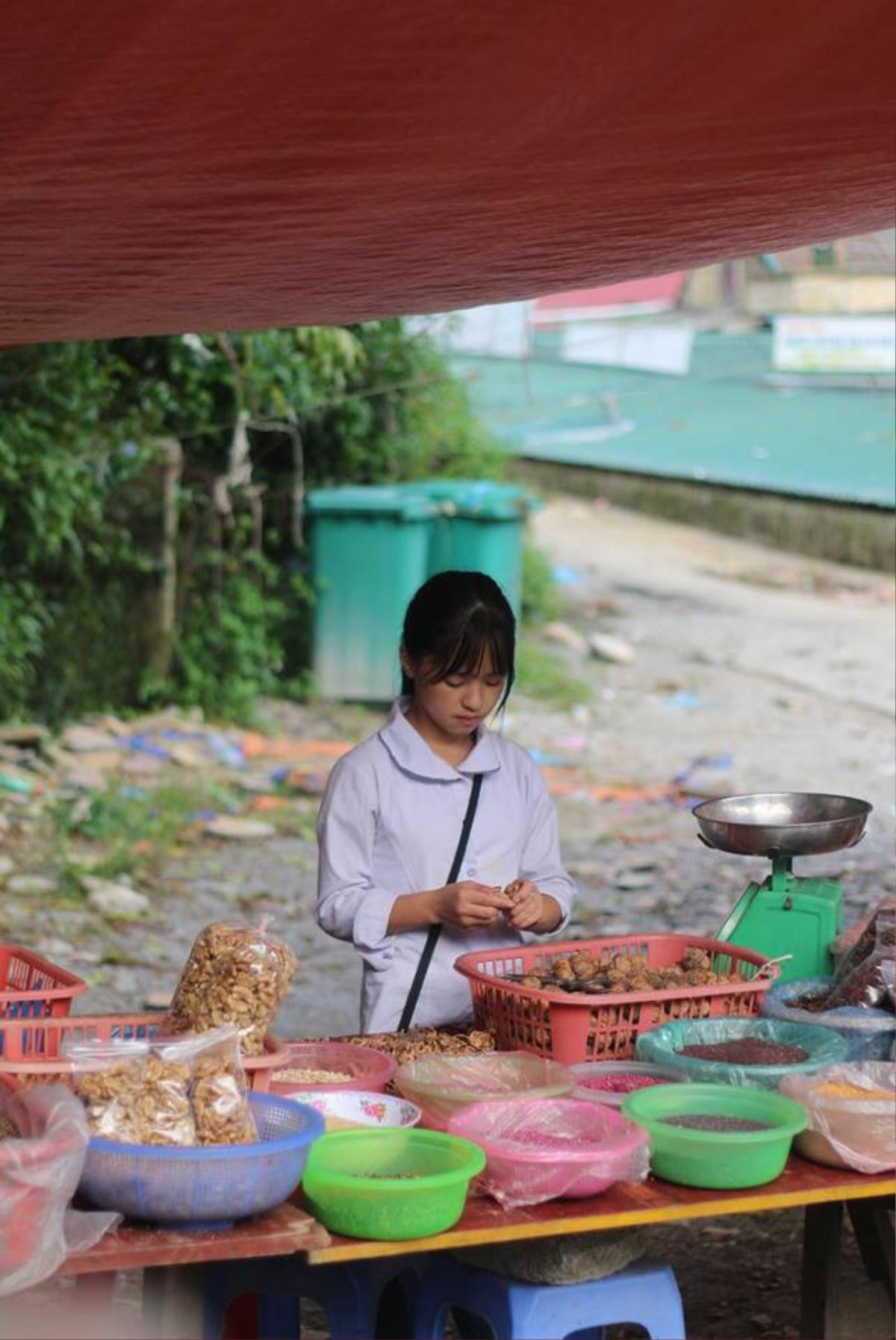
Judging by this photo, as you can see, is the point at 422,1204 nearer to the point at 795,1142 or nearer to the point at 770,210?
the point at 795,1142

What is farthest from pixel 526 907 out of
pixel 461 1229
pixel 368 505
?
pixel 368 505

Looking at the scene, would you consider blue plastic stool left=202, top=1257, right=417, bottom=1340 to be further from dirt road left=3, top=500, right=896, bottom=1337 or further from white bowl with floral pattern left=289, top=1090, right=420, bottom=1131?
dirt road left=3, top=500, right=896, bottom=1337

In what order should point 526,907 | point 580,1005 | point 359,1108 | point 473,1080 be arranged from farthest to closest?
point 526,907
point 580,1005
point 473,1080
point 359,1108

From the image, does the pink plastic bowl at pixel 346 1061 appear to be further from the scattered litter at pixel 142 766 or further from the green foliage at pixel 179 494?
the scattered litter at pixel 142 766

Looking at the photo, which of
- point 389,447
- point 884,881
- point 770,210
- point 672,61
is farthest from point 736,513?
point 672,61

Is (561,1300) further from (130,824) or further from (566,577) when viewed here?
(566,577)

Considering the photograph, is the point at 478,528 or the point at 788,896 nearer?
the point at 788,896

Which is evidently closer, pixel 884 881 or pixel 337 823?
pixel 337 823

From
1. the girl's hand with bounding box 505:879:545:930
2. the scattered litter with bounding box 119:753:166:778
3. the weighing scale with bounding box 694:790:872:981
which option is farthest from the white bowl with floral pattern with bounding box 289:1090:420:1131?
the scattered litter with bounding box 119:753:166:778

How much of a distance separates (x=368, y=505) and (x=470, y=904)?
8796mm

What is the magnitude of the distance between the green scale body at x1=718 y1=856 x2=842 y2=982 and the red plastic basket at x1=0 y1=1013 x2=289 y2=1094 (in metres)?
1.29

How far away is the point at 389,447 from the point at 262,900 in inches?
223

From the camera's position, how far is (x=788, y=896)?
4223 millimetres

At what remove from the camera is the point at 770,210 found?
400 centimetres
